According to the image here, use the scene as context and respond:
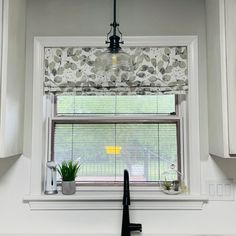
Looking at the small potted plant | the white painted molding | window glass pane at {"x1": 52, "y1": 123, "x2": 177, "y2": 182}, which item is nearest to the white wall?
the white painted molding

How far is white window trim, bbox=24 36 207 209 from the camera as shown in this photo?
68.2 inches

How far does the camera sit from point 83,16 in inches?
72.6

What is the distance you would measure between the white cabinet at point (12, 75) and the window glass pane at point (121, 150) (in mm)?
361

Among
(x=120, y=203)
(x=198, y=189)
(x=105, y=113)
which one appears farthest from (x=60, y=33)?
(x=198, y=189)

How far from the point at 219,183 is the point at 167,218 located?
0.39m

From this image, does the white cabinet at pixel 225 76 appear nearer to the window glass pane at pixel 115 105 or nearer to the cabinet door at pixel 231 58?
the cabinet door at pixel 231 58

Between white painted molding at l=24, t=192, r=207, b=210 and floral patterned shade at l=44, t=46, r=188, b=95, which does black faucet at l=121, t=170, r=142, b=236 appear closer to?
white painted molding at l=24, t=192, r=207, b=210

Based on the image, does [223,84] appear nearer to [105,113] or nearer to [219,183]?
[219,183]

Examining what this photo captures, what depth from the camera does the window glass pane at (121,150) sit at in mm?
1927

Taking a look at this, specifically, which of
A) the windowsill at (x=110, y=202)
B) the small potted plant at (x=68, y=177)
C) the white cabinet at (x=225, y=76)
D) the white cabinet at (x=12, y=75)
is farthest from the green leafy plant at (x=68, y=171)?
the white cabinet at (x=225, y=76)

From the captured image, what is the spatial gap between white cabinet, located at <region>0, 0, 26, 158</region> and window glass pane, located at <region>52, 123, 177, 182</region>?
0.36 m

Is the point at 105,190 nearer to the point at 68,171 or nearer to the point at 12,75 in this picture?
the point at 68,171

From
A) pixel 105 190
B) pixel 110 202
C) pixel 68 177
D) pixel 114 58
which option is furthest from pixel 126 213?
pixel 114 58

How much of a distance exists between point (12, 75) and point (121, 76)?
647 millimetres
